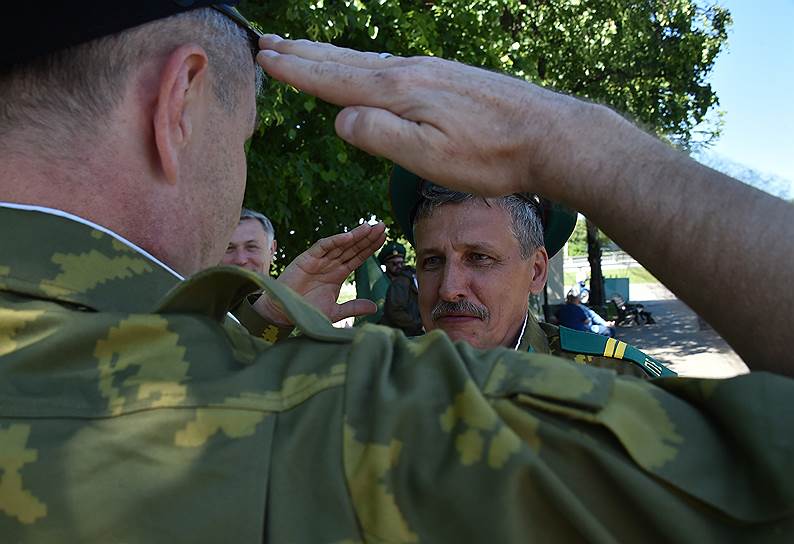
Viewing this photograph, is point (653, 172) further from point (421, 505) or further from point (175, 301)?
point (175, 301)

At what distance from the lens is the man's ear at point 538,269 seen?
302 centimetres

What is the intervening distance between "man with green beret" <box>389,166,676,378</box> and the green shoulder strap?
1.68 metres

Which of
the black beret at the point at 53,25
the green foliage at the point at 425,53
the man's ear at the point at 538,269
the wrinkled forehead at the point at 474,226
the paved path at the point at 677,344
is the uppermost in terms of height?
the green foliage at the point at 425,53

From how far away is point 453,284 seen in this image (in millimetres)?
2834

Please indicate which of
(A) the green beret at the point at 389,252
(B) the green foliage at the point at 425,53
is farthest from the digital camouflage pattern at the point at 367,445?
(A) the green beret at the point at 389,252

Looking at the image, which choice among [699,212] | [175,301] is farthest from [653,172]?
[175,301]

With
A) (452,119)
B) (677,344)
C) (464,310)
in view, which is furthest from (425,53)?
(677,344)

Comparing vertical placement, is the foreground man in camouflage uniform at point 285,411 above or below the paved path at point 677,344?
above

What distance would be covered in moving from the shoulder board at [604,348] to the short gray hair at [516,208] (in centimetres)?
37

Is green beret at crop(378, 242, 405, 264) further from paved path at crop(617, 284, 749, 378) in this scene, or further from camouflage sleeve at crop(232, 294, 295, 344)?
camouflage sleeve at crop(232, 294, 295, 344)

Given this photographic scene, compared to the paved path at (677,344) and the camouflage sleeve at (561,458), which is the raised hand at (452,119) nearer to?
the camouflage sleeve at (561,458)

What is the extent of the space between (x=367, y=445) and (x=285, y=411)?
0.40 ft

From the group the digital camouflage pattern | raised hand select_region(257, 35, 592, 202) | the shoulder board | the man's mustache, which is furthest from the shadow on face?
the digital camouflage pattern

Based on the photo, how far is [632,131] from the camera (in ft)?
4.24
